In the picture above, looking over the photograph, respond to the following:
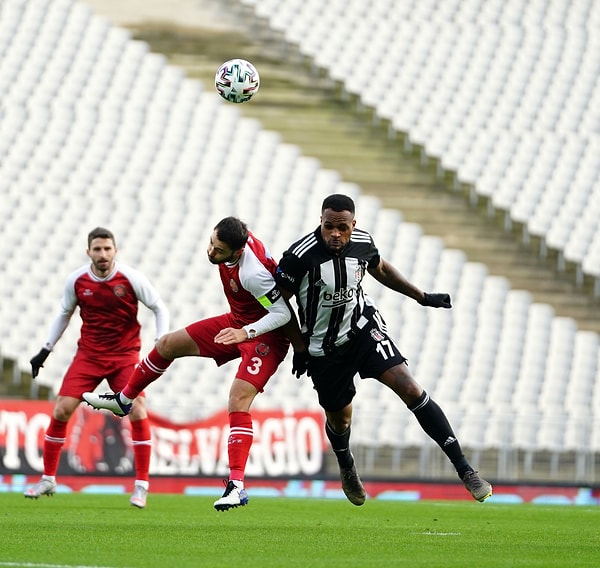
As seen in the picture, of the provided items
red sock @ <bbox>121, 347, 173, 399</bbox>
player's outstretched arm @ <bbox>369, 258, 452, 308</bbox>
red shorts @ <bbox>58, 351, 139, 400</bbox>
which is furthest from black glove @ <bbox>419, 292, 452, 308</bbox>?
red shorts @ <bbox>58, 351, 139, 400</bbox>

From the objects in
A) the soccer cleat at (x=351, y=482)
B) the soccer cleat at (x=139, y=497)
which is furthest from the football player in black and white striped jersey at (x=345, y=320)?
the soccer cleat at (x=139, y=497)

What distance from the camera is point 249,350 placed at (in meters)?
8.52

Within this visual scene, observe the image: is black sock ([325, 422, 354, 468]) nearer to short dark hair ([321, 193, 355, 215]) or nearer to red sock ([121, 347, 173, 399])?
red sock ([121, 347, 173, 399])

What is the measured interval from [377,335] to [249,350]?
87 centimetres

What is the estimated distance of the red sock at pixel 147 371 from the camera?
877 centimetres

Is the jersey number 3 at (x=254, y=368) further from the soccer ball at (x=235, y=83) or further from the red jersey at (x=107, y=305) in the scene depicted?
the soccer ball at (x=235, y=83)

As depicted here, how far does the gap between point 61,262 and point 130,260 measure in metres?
1.06

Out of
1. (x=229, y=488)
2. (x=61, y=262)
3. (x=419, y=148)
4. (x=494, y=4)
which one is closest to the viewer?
(x=229, y=488)

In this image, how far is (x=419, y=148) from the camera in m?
23.9

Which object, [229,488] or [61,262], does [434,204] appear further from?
[229,488]

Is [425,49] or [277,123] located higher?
[425,49]

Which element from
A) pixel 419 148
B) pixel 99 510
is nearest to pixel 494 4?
pixel 419 148

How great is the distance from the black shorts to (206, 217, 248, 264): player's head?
37.4 inches

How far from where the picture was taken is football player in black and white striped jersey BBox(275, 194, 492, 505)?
8.20 meters
